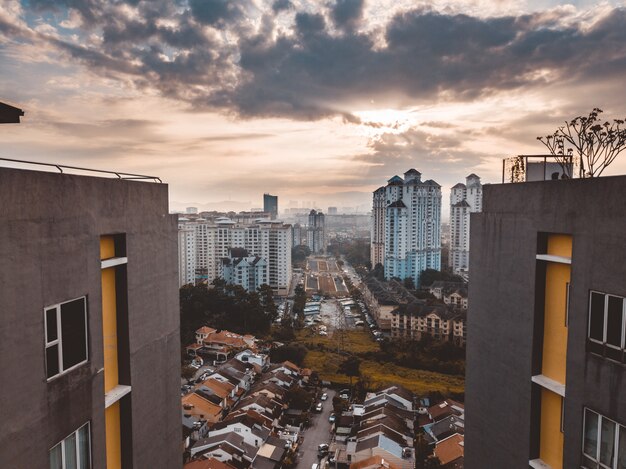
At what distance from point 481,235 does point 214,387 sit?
11.6m

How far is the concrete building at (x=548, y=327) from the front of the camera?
1.67m

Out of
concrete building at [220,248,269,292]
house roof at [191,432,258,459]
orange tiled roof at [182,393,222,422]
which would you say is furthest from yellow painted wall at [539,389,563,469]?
concrete building at [220,248,269,292]

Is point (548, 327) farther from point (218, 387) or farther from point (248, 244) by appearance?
point (248, 244)

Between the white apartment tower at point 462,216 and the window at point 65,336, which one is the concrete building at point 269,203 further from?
the window at point 65,336

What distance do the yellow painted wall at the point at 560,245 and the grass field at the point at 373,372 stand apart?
12.5 m

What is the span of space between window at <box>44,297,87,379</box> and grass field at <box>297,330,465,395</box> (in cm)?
1328

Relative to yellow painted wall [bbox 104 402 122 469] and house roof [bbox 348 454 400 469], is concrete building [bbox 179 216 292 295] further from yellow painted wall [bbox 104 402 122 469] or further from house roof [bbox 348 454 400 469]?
yellow painted wall [bbox 104 402 122 469]

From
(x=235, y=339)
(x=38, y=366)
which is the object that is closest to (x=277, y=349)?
(x=235, y=339)

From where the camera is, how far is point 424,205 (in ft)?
102

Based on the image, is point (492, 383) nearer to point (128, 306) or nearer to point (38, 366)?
point (128, 306)

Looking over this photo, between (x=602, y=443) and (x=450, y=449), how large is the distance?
855 cm

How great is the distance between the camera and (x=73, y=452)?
166cm

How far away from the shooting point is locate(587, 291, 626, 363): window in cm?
162

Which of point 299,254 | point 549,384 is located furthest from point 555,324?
point 299,254
